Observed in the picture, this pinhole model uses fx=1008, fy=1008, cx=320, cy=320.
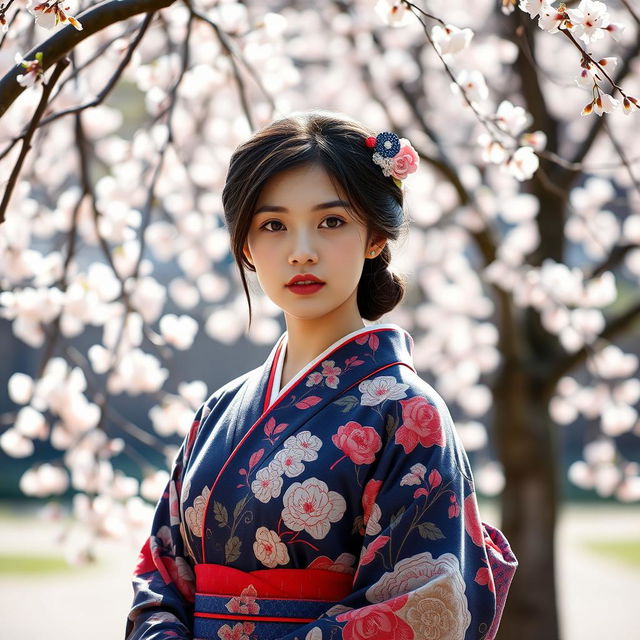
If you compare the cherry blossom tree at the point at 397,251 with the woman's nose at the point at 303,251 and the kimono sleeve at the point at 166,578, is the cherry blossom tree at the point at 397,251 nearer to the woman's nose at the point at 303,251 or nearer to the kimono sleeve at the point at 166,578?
the woman's nose at the point at 303,251

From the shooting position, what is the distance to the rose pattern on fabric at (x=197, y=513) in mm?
1658

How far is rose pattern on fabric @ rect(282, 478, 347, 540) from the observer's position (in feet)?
5.03

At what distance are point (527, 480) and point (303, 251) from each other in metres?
2.50

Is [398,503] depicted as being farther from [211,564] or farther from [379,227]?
[379,227]

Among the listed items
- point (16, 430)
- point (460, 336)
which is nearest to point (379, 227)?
point (16, 430)

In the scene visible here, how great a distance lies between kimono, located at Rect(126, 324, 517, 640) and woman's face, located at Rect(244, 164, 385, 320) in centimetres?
11

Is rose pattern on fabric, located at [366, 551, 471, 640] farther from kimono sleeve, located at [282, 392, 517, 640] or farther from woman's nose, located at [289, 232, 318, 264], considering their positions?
woman's nose, located at [289, 232, 318, 264]

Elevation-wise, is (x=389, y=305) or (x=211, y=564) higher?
(x=389, y=305)

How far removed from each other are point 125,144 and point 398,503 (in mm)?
2516

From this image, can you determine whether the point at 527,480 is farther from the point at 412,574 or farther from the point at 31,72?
the point at 31,72

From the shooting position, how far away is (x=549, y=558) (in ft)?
12.6

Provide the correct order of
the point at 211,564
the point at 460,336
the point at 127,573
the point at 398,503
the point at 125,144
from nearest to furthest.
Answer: the point at 398,503 → the point at 211,564 → the point at 125,144 → the point at 460,336 → the point at 127,573

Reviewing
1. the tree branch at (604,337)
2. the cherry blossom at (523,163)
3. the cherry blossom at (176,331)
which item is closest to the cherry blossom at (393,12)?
the cherry blossom at (523,163)

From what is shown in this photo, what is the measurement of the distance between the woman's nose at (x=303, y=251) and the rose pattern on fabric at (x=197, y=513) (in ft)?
1.33
